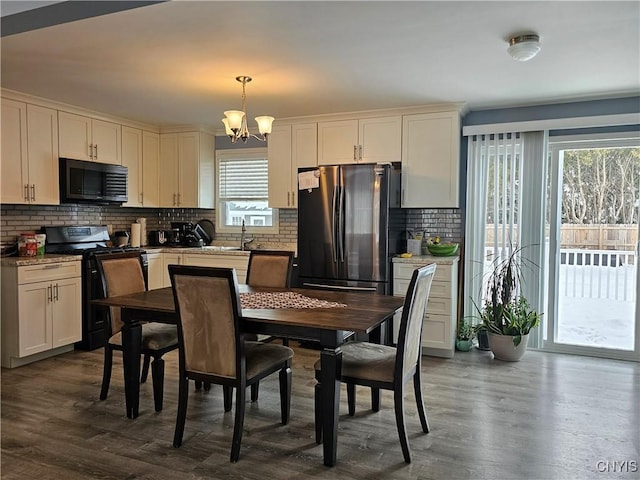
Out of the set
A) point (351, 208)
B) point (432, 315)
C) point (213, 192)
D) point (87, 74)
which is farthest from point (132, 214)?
point (432, 315)

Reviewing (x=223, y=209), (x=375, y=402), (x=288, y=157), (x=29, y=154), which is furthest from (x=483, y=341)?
(x=29, y=154)

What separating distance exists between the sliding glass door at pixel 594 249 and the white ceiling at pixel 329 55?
598 mm

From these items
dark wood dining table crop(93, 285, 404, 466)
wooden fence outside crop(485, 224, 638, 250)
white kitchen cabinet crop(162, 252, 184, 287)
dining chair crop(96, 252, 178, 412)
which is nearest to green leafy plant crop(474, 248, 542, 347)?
wooden fence outside crop(485, 224, 638, 250)

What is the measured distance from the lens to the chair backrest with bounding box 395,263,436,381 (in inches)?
94.4

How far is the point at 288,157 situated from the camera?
5.07 metres

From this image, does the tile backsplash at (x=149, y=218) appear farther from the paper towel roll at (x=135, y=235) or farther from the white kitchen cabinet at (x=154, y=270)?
the white kitchen cabinet at (x=154, y=270)

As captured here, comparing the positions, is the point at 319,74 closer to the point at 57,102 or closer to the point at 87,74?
the point at 87,74

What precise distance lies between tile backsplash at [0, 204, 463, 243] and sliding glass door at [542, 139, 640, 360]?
0.96 m

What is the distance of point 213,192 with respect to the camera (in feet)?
19.0

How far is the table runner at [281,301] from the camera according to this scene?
9.24 feet

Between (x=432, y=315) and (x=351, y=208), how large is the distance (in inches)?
47.5

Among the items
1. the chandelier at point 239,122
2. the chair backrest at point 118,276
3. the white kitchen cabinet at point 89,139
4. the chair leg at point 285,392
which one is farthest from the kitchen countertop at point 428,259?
the white kitchen cabinet at point 89,139

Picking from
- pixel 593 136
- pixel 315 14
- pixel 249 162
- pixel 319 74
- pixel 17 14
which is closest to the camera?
pixel 315 14

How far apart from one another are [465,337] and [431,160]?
1.68 meters
